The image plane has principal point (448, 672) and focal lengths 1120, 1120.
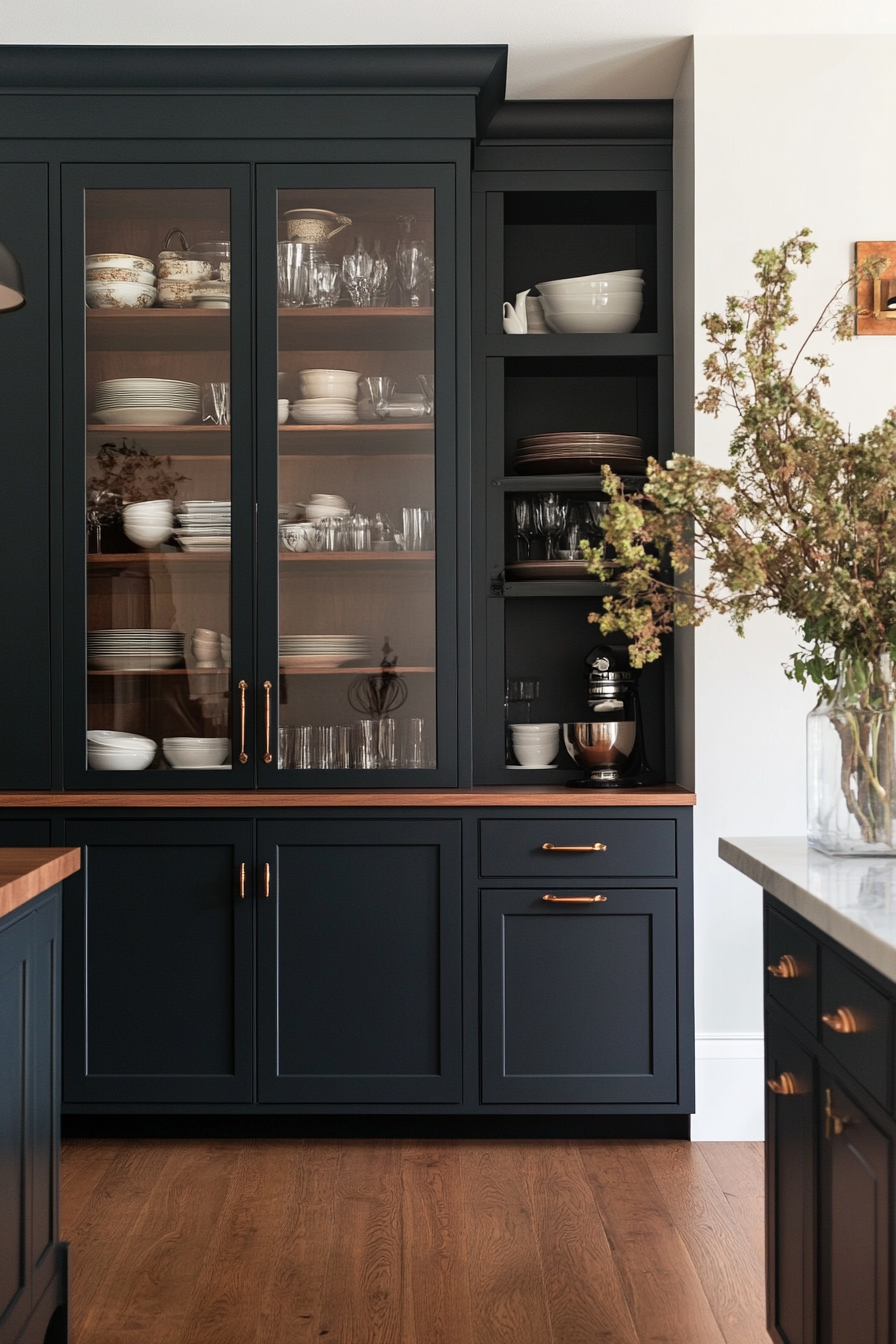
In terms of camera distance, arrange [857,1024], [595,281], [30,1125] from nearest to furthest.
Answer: [857,1024] < [30,1125] < [595,281]

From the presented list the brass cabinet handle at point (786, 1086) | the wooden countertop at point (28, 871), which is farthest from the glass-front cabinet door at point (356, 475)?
the brass cabinet handle at point (786, 1086)

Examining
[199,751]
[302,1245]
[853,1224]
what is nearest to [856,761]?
[853,1224]

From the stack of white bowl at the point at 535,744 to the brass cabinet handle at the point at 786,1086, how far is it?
1.61 metres

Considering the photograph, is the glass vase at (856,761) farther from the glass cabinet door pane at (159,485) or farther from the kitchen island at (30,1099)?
the glass cabinet door pane at (159,485)

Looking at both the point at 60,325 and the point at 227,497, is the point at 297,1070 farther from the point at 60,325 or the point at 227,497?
the point at 60,325

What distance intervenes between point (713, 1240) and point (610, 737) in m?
1.26

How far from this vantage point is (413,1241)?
244 cm

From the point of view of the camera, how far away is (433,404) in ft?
9.98

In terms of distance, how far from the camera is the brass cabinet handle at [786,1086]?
1.66m

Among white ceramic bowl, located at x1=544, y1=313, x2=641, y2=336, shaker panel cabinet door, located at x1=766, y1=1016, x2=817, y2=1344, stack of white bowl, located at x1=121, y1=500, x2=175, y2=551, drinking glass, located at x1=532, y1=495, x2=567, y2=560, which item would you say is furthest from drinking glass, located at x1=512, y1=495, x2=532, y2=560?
shaker panel cabinet door, located at x1=766, y1=1016, x2=817, y2=1344

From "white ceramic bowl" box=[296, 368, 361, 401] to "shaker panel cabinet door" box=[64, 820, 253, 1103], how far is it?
3.89 feet

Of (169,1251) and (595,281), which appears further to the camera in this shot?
(595,281)

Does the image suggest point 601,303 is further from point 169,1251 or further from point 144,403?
point 169,1251

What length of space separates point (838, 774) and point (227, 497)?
190cm
